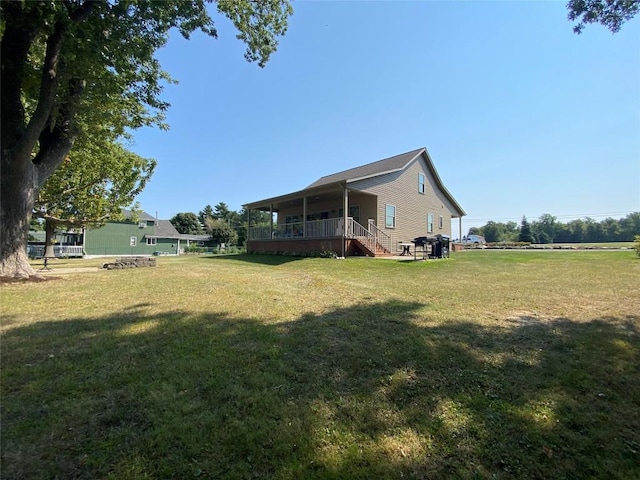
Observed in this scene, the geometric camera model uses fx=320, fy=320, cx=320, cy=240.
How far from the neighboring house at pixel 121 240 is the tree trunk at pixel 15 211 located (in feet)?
80.9

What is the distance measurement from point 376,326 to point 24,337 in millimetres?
4525

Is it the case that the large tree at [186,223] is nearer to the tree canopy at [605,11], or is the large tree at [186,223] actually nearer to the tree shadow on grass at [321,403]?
the tree shadow on grass at [321,403]

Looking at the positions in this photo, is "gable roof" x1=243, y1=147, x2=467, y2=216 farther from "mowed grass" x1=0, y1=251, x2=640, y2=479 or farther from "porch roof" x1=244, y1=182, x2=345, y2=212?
"mowed grass" x1=0, y1=251, x2=640, y2=479

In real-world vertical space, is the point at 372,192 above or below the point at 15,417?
above

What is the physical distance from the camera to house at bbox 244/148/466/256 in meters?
16.1

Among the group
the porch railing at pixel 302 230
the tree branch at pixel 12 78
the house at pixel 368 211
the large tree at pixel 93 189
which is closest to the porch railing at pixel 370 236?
the house at pixel 368 211

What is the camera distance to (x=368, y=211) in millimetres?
18609

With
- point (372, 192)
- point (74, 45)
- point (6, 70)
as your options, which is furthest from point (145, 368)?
point (372, 192)

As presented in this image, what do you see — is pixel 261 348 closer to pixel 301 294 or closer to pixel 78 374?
pixel 78 374

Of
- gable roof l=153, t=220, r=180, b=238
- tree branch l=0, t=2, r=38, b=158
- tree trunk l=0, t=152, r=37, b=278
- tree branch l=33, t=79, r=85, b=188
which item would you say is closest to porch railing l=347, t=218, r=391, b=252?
tree branch l=33, t=79, r=85, b=188

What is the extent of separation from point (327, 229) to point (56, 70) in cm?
1174

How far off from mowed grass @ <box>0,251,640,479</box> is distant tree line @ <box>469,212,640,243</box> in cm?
6968

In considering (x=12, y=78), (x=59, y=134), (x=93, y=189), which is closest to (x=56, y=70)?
(x=12, y=78)

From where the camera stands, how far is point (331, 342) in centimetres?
392
